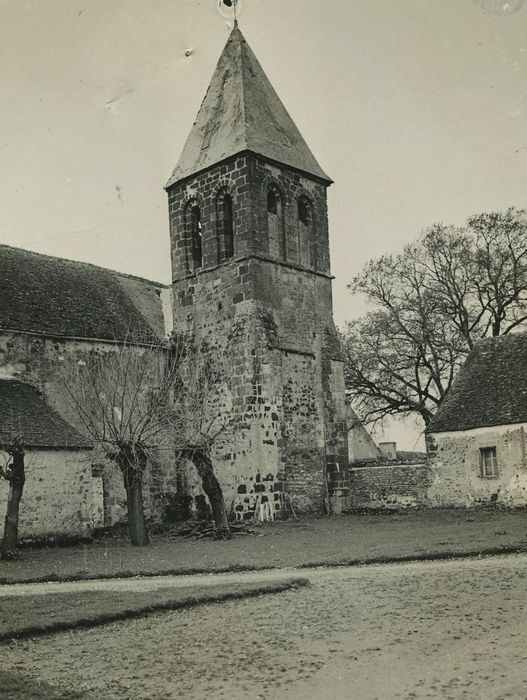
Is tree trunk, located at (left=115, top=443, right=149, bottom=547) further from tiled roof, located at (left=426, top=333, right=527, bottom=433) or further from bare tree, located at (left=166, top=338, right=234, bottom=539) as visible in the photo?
tiled roof, located at (left=426, top=333, right=527, bottom=433)

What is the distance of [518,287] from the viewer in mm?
33688

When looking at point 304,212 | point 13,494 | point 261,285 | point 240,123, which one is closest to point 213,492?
point 13,494

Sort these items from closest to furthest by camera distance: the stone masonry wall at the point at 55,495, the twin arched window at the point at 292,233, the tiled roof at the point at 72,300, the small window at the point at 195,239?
the stone masonry wall at the point at 55,495
the tiled roof at the point at 72,300
the twin arched window at the point at 292,233
the small window at the point at 195,239

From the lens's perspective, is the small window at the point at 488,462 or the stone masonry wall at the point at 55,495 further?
the small window at the point at 488,462

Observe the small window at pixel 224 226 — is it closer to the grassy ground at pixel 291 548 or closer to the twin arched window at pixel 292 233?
the twin arched window at pixel 292 233

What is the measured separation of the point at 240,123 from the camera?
2667cm

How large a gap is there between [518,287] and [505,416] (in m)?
10.4

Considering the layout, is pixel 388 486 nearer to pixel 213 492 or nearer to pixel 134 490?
pixel 213 492

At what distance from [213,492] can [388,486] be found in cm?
872

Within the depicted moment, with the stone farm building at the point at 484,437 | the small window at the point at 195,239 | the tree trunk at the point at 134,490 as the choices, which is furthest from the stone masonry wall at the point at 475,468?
the tree trunk at the point at 134,490

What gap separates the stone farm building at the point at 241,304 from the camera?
79.9 feet

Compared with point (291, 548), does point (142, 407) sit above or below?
above

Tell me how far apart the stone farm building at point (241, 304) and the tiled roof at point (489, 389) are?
381 cm

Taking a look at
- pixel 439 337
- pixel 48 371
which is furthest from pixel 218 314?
pixel 439 337
